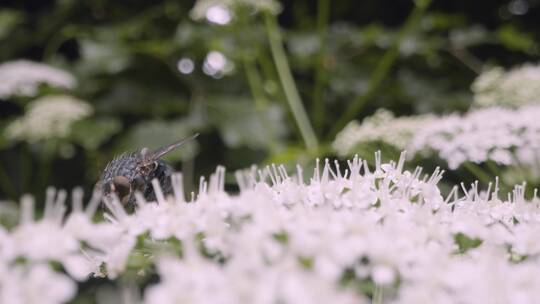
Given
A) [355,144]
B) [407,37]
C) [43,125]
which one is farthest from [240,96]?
[355,144]

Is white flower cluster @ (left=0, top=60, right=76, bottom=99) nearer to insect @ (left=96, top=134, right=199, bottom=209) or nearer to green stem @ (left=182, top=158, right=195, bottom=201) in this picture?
green stem @ (left=182, top=158, right=195, bottom=201)

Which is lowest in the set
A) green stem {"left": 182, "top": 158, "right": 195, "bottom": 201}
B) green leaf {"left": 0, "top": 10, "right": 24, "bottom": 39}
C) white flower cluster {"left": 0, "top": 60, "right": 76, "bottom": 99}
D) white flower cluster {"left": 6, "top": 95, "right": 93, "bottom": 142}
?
green stem {"left": 182, "top": 158, "right": 195, "bottom": 201}

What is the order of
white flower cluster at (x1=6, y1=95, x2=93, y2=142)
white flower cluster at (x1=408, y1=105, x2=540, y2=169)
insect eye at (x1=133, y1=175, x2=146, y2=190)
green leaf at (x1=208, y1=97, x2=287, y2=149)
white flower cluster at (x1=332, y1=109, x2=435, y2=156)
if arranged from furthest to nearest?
green leaf at (x1=208, y1=97, x2=287, y2=149) < white flower cluster at (x1=6, y1=95, x2=93, y2=142) < white flower cluster at (x1=332, y1=109, x2=435, y2=156) < white flower cluster at (x1=408, y1=105, x2=540, y2=169) < insect eye at (x1=133, y1=175, x2=146, y2=190)

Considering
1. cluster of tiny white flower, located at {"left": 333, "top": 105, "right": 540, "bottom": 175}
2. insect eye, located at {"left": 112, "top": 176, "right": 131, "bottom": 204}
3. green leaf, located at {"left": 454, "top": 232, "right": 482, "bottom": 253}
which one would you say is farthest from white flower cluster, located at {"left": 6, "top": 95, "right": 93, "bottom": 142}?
green leaf, located at {"left": 454, "top": 232, "right": 482, "bottom": 253}

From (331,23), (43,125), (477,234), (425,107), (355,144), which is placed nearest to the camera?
(477,234)

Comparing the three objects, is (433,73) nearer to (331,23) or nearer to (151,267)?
(331,23)

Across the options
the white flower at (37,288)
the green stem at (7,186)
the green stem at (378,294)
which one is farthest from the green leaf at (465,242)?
the green stem at (7,186)

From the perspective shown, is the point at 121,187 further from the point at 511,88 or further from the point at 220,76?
the point at 220,76
